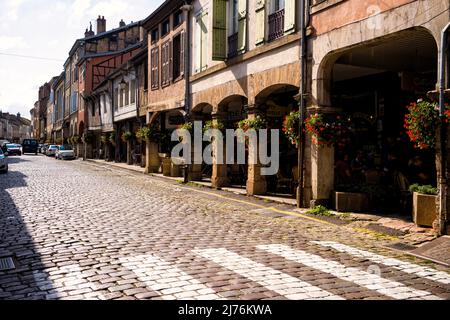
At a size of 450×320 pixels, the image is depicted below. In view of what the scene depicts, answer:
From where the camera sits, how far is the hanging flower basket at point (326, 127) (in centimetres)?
971

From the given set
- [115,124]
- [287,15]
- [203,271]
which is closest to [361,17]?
[287,15]

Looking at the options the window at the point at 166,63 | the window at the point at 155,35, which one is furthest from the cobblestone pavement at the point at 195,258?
the window at the point at 155,35

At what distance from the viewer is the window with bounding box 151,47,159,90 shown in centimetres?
2239

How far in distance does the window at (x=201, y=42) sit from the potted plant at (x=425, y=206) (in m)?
10.4

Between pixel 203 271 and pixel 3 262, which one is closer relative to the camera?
pixel 203 271

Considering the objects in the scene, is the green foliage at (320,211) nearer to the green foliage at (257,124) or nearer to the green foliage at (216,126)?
the green foliage at (257,124)

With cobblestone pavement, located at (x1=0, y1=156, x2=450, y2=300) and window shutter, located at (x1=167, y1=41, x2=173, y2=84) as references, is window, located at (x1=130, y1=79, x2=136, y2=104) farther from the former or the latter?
cobblestone pavement, located at (x1=0, y1=156, x2=450, y2=300)

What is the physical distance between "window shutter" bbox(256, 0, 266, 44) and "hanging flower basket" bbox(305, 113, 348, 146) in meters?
3.83

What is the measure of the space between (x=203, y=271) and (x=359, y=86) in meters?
10.6

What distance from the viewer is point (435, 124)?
7145 millimetres

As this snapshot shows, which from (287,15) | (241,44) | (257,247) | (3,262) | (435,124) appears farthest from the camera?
(241,44)

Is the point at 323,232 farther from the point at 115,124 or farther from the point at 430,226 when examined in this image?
the point at 115,124

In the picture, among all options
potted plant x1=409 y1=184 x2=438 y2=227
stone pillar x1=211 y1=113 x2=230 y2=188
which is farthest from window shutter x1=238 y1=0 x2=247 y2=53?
potted plant x1=409 y1=184 x2=438 y2=227

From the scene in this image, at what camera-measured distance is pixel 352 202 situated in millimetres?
9836
